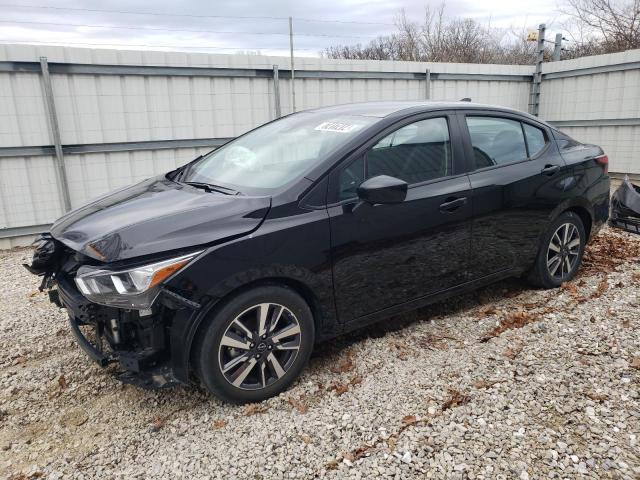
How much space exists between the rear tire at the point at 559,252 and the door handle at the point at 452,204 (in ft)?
3.67

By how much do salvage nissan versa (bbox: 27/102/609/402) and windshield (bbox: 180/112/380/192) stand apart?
0.05 ft

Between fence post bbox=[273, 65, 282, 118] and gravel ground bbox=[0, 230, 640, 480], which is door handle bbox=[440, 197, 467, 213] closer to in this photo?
gravel ground bbox=[0, 230, 640, 480]

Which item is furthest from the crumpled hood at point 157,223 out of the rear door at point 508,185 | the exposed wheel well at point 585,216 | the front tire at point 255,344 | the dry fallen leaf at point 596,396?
the exposed wheel well at point 585,216

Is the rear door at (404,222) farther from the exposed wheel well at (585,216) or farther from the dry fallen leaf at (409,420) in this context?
the exposed wheel well at (585,216)

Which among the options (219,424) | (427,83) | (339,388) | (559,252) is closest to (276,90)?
(427,83)

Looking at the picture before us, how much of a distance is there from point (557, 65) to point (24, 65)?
411 inches

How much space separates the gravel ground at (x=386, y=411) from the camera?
95.3 inches

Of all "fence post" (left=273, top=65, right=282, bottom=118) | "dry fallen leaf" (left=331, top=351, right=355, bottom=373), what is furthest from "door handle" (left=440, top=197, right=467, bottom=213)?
"fence post" (left=273, top=65, right=282, bottom=118)

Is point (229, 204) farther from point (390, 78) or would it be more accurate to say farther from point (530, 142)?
point (390, 78)

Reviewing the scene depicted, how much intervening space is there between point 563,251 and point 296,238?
9.21ft

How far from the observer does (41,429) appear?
9.48ft

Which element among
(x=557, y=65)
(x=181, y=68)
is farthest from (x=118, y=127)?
(x=557, y=65)

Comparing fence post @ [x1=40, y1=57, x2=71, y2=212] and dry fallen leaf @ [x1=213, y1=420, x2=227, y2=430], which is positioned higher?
fence post @ [x1=40, y1=57, x2=71, y2=212]

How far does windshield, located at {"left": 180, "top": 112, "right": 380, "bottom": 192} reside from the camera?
3250 millimetres
